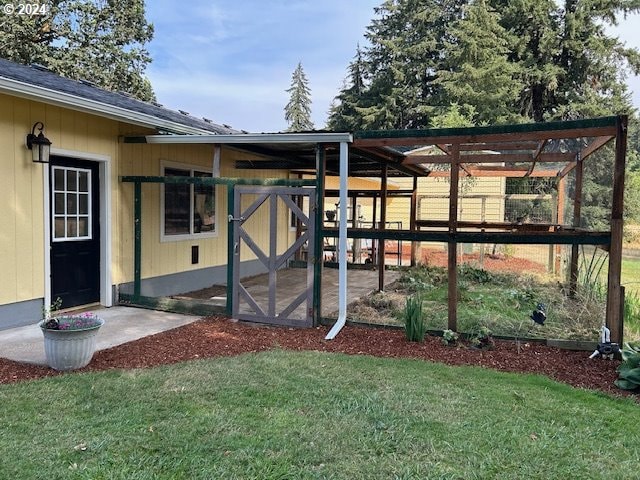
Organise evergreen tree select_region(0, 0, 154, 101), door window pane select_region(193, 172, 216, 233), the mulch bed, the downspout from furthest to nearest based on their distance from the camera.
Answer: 1. evergreen tree select_region(0, 0, 154, 101)
2. door window pane select_region(193, 172, 216, 233)
3. the downspout
4. the mulch bed

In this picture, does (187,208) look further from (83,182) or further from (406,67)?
(406,67)

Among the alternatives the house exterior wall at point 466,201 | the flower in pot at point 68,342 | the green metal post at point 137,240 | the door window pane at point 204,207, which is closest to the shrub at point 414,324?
the flower in pot at point 68,342

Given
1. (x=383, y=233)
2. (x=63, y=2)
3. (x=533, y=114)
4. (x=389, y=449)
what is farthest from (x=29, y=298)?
(x=533, y=114)

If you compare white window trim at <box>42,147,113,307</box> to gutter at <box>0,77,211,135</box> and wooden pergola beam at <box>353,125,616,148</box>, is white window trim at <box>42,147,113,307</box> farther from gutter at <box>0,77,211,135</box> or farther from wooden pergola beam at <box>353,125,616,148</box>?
wooden pergola beam at <box>353,125,616,148</box>

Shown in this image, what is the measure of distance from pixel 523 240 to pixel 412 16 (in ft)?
80.4

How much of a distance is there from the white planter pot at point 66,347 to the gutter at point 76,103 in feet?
7.47

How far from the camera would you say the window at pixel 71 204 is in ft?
19.0

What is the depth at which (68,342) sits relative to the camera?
12.9 ft

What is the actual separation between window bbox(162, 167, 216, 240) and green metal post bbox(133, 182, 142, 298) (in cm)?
56

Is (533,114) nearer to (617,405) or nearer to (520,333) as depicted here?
(520,333)

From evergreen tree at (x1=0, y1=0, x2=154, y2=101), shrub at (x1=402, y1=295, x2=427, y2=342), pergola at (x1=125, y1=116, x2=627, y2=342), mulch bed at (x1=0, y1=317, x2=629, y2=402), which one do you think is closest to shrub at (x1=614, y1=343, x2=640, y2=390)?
mulch bed at (x1=0, y1=317, x2=629, y2=402)

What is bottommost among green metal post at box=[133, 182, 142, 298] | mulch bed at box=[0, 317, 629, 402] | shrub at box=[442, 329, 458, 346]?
mulch bed at box=[0, 317, 629, 402]

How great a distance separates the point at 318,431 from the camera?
2.89 metres

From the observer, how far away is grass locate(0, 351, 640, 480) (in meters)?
2.50
